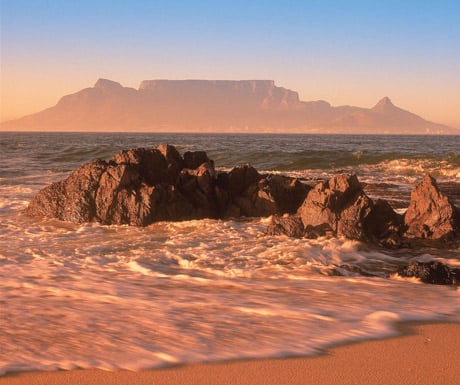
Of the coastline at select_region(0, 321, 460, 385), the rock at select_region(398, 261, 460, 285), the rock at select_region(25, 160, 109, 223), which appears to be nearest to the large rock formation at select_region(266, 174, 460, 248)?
the rock at select_region(398, 261, 460, 285)

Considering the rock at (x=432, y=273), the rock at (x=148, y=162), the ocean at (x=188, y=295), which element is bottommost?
the ocean at (x=188, y=295)

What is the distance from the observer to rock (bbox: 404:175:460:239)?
8.55m

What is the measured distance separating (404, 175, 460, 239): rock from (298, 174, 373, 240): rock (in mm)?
748

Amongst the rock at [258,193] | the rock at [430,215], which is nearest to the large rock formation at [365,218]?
the rock at [430,215]

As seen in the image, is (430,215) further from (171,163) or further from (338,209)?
(171,163)

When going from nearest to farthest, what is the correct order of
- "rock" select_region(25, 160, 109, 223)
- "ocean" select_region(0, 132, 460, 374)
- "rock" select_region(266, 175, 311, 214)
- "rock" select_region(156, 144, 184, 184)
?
"ocean" select_region(0, 132, 460, 374) < "rock" select_region(25, 160, 109, 223) < "rock" select_region(266, 175, 311, 214) < "rock" select_region(156, 144, 184, 184)

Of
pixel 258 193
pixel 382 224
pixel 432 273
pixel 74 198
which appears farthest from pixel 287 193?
pixel 432 273

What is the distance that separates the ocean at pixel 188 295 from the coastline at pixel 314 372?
0.42ft

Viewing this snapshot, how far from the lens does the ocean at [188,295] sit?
411cm

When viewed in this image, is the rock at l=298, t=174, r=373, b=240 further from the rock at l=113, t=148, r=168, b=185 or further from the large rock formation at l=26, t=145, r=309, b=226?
the rock at l=113, t=148, r=168, b=185

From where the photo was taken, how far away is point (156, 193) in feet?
33.4

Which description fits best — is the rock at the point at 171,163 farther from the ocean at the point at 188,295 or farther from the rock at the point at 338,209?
the rock at the point at 338,209

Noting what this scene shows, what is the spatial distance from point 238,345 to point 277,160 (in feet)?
91.6

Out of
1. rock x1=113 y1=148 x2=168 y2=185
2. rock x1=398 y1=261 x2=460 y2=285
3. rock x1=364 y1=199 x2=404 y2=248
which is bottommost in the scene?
rock x1=398 y1=261 x2=460 y2=285
